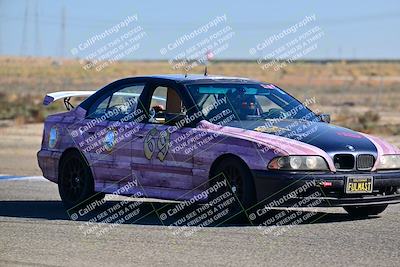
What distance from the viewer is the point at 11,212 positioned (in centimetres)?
1148

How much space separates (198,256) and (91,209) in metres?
3.52

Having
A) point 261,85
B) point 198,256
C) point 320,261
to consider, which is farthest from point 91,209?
point 320,261

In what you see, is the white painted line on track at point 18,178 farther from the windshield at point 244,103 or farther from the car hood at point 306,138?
the car hood at point 306,138

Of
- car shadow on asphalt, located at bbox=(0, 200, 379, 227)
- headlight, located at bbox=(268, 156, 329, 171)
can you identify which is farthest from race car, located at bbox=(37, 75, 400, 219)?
car shadow on asphalt, located at bbox=(0, 200, 379, 227)

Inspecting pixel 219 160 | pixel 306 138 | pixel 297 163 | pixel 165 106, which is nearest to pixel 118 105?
pixel 165 106

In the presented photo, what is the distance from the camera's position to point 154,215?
36.2 ft

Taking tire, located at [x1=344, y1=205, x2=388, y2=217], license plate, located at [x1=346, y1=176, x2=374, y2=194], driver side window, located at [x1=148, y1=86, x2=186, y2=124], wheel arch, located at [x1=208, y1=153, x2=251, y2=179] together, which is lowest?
tire, located at [x1=344, y1=205, x2=388, y2=217]

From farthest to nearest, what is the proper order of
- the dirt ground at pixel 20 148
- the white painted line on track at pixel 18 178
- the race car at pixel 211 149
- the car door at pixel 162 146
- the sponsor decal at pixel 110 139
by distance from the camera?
1. the dirt ground at pixel 20 148
2. the white painted line on track at pixel 18 178
3. the sponsor decal at pixel 110 139
4. the car door at pixel 162 146
5. the race car at pixel 211 149

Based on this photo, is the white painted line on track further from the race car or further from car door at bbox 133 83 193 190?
car door at bbox 133 83 193 190

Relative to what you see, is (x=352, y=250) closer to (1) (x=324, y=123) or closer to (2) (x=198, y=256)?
(2) (x=198, y=256)

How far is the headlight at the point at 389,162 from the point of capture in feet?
32.8

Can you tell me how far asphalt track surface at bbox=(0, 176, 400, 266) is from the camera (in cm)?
807

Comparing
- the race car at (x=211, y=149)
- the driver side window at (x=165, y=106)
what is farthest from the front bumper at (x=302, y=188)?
the driver side window at (x=165, y=106)

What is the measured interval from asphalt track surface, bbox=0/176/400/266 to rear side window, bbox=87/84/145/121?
4.05ft
